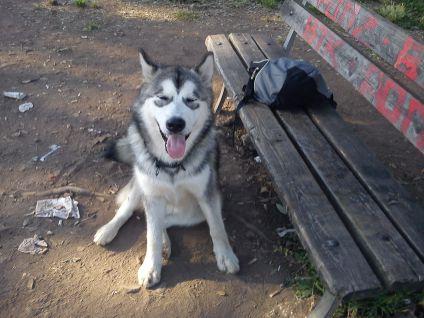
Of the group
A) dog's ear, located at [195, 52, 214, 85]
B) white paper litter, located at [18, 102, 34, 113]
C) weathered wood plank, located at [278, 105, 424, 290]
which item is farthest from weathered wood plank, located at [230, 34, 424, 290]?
white paper litter, located at [18, 102, 34, 113]

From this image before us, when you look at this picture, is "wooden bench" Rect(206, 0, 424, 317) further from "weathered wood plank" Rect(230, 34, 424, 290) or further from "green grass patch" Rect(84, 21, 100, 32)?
"green grass patch" Rect(84, 21, 100, 32)

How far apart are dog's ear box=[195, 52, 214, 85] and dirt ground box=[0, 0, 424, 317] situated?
4.13 ft

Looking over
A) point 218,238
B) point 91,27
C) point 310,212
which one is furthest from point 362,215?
point 91,27

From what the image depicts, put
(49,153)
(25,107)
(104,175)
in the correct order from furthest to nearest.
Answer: (25,107) < (49,153) < (104,175)

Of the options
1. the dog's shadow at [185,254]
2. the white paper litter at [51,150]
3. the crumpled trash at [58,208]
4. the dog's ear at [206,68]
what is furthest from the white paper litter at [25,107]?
the dog's ear at [206,68]

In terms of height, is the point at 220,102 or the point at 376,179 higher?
the point at 376,179

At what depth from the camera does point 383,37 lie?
129 inches

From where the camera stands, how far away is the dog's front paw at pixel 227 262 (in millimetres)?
3221

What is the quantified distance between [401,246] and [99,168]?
3.00 metres

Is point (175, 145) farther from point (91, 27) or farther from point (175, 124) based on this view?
point (91, 27)

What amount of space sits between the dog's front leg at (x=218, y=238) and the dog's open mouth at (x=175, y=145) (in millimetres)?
514

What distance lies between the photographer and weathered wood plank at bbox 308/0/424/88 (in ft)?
9.55

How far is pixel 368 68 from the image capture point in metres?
3.29

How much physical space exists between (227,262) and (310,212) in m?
0.95
